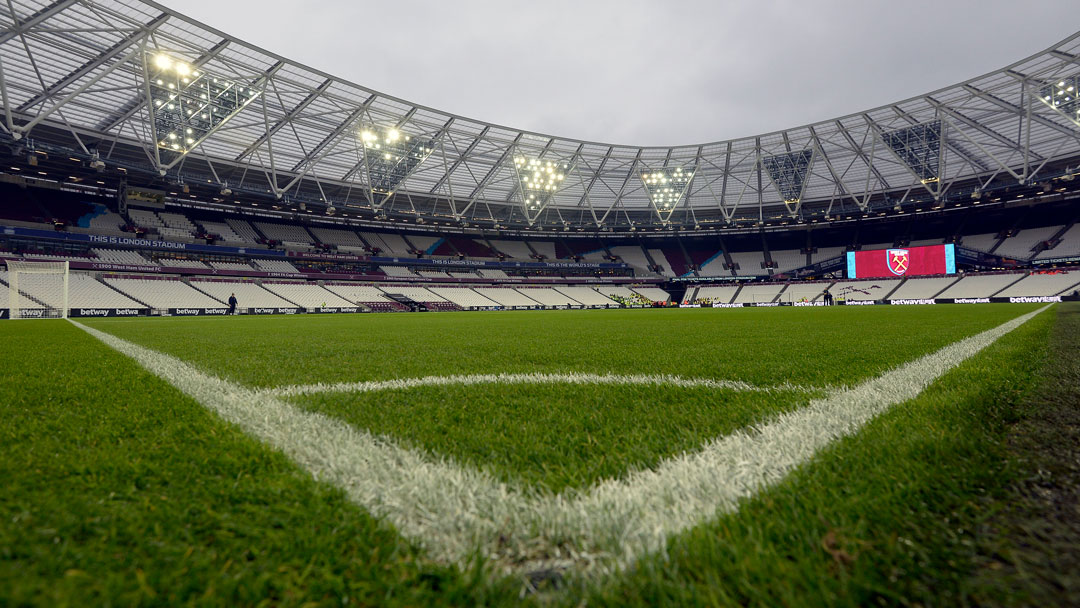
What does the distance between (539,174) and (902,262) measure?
30.9 metres

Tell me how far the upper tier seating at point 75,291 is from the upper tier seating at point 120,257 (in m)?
2.31

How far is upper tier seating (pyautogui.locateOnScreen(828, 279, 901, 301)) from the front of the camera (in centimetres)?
Result: 3622

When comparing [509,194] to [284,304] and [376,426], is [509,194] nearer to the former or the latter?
[284,304]

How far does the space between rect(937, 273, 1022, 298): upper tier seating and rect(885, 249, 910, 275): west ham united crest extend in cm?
418

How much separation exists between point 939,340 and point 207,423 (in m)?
6.03

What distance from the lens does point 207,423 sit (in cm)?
162

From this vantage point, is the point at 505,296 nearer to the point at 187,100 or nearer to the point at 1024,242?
the point at 187,100

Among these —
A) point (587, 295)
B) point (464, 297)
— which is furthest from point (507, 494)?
point (587, 295)

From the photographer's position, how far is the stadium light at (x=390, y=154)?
26.4 metres

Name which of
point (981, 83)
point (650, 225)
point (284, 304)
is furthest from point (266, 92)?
point (981, 83)

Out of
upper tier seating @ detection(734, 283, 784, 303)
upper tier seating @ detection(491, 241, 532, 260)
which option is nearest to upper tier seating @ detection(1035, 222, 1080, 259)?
upper tier seating @ detection(734, 283, 784, 303)

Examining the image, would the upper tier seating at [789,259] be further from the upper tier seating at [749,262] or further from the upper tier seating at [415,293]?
the upper tier seating at [415,293]

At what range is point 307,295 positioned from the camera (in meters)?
30.4

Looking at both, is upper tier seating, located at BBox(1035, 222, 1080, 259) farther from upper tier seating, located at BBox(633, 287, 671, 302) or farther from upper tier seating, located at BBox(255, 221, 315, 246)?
upper tier seating, located at BBox(255, 221, 315, 246)
